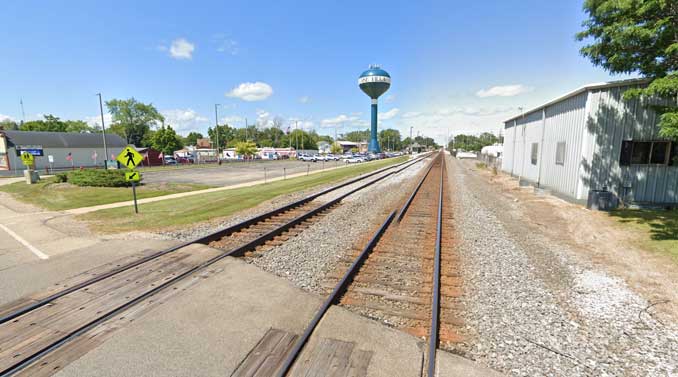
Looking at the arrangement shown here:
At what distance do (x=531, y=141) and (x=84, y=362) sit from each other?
25420mm

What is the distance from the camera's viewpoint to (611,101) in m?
12.7

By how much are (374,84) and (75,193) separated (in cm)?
9967

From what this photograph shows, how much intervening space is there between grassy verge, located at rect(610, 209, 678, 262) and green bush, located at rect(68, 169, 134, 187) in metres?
28.7

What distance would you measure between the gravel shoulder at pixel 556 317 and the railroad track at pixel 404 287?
1.13 feet

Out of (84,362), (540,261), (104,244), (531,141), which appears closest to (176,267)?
(84,362)

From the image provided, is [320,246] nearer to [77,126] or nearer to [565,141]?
[565,141]

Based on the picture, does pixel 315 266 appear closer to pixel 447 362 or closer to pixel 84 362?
pixel 447 362

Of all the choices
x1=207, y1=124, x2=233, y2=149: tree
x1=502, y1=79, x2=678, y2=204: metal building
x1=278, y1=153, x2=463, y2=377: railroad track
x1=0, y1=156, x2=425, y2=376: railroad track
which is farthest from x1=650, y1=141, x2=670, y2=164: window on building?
x1=207, y1=124, x2=233, y2=149: tree

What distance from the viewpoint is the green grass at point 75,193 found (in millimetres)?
16703

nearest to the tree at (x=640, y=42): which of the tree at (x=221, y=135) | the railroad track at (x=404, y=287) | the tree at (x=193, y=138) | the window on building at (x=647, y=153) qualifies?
the window on building at (x=647, y=153)

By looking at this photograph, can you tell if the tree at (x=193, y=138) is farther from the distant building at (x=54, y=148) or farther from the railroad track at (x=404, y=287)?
the railroad track at (x=404, y=287)

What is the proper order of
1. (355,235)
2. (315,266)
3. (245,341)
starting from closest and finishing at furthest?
(245,341)
(315,266)
(355,235)

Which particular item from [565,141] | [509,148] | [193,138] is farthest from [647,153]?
→ [193,138]

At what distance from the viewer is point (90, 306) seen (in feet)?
16.5
